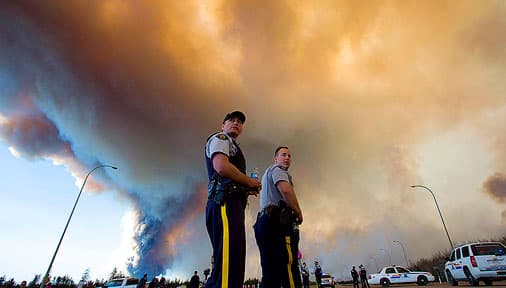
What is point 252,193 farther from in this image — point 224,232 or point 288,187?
point 288,187

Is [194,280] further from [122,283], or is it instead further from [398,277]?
[398,277]

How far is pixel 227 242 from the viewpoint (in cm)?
217

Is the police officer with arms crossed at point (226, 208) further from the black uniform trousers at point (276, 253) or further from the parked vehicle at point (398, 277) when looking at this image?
the parked vehicle at point (398, 277)

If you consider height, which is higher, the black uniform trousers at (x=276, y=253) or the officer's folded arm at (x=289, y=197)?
the officer's folded arm at (x=289, y=197)

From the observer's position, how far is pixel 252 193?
8.98ft

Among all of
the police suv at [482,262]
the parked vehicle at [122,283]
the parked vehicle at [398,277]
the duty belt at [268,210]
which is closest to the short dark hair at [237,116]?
the duty belt at [268,210]

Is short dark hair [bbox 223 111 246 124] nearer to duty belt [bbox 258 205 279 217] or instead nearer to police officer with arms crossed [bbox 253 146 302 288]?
police officer with arms crossed [bbox 253 146 302 288]

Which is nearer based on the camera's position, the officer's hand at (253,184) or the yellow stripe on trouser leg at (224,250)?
the yellow stripe on trouser leg at (224,250)

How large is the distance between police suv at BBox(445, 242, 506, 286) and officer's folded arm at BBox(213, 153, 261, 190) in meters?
14.5

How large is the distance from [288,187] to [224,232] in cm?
162

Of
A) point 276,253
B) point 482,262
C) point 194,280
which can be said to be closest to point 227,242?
point 276,253

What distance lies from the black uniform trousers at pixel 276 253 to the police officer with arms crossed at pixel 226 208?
3.39 feet

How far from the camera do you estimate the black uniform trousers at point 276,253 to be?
3.23 meters

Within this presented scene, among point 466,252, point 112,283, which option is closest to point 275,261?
point 466,252
